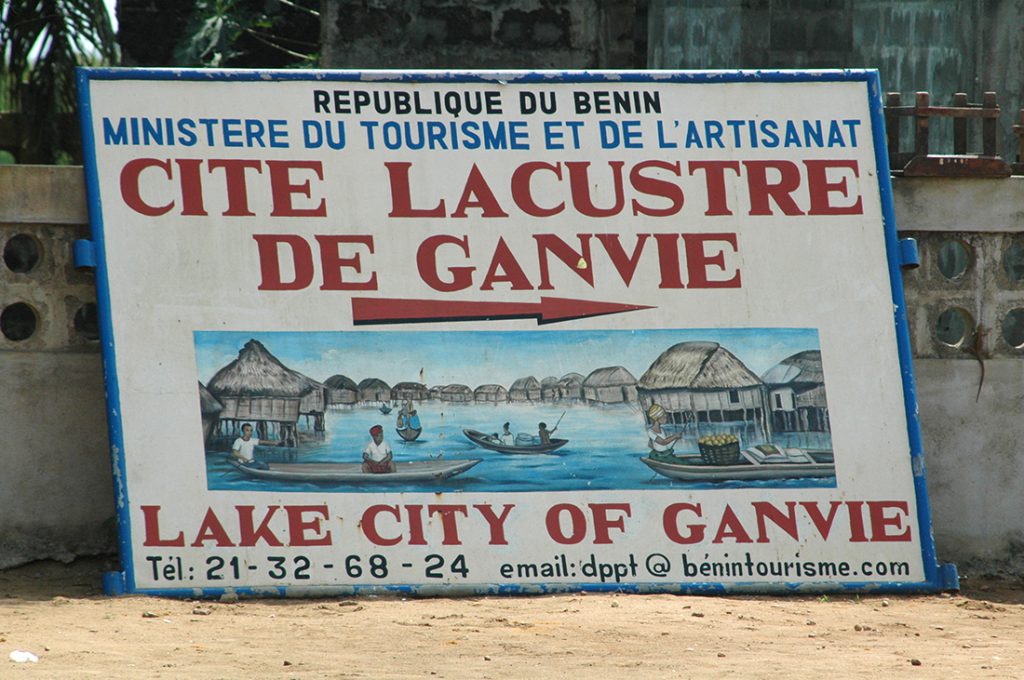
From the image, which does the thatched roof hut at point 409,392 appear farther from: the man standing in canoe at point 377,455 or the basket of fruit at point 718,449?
the basket of fruit at point 718,449

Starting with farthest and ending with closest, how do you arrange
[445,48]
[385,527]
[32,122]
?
[32,122]
[445,48]
[385,527]

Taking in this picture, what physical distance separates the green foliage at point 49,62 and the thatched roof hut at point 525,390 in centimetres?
636

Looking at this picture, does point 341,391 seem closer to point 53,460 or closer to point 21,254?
point 53,460

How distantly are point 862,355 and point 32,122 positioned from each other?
308 inches

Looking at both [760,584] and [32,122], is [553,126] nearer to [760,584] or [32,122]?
[760,584]

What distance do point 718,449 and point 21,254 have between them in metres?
3.63

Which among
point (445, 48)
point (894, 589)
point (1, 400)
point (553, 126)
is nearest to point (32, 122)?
point (445, 48)

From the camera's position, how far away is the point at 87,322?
6906 mm

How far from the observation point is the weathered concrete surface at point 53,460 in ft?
22.0

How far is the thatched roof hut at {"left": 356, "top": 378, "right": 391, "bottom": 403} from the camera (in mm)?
6605

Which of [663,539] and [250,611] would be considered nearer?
[250,611]

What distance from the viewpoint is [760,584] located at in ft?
21.6

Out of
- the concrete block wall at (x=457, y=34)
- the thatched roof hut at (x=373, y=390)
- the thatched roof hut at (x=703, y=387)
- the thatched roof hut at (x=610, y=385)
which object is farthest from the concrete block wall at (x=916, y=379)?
the concrete block wall at (x=457, y=34)

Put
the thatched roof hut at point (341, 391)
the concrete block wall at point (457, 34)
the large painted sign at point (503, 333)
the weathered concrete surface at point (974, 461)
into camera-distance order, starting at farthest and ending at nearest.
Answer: the concrete block wall at point (457, 34) < the weathered concrete surface at point (974, 461) < the thatched roof hut at point (341, 391) < the large painted sign at point (503, 333)
